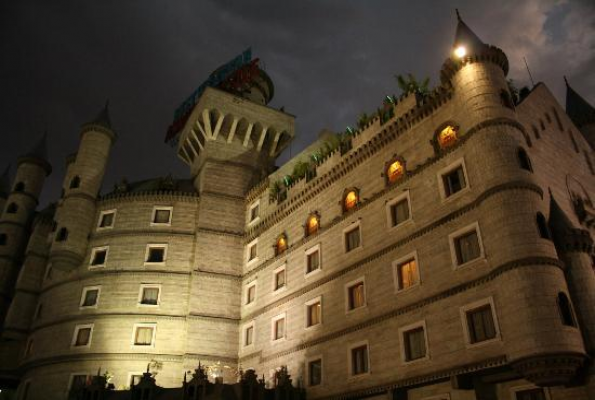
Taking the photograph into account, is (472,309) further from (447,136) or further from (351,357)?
(447,136)

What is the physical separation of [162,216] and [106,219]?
4.44 metres

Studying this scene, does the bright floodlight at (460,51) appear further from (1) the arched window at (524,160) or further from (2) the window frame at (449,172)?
(1) the arched window at (524,160)

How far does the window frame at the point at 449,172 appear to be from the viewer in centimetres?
2346

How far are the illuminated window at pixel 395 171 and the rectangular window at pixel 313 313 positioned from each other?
822 centimetres

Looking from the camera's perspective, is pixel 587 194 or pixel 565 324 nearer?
pixel 565 324

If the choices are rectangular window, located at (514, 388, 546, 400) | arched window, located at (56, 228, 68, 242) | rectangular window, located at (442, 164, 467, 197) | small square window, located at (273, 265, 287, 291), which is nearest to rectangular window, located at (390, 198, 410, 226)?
rectangular window, located at (442, 164, 467, 197)

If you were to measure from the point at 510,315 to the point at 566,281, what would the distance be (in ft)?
13.3

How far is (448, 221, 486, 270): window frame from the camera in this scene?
21.7 m

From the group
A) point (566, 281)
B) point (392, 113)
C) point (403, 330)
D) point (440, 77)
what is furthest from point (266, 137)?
point (566, 281)

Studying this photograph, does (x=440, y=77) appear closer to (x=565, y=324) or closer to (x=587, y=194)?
(x=587, y=194)

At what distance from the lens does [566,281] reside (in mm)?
21688

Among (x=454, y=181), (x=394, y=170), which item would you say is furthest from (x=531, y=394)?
(x=394, y=170)

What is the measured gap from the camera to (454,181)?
2441 centimetres

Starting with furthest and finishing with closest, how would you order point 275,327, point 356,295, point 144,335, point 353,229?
point 144,335, point 275,327, point 353,229, point 356,295
